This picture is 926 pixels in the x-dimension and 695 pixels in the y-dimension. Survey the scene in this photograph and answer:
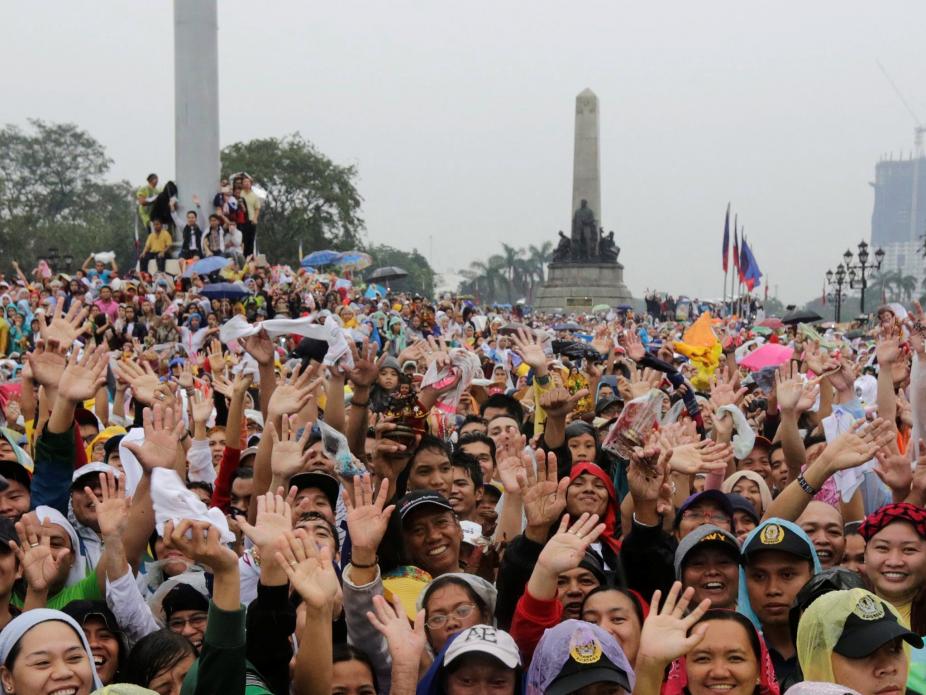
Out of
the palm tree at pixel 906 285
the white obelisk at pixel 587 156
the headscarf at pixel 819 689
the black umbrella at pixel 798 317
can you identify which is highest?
the white obelisk at pixel 587 156

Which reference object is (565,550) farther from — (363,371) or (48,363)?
(48,363)

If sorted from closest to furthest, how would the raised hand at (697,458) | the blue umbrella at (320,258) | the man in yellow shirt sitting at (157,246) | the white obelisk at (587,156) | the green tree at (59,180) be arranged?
the raised hand at (697,458), the man in yellow shirt sitting at (157,246), the blue umbrella at (320,258), the white obelisk at (587,156), the green tree at (59,180)

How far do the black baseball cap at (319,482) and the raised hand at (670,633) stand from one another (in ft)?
6.23

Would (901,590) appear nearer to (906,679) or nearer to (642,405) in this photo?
(906,679)

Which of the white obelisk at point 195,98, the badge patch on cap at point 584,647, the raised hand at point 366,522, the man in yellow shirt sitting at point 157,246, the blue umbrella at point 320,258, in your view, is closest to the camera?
the badge patch on cap at point 584,647

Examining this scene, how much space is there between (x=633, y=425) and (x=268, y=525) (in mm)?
2422

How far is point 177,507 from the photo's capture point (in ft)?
12.2

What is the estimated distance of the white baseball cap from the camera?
3.43m

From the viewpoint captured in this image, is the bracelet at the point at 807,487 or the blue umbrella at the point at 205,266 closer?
the bracelet at the point at 807,487

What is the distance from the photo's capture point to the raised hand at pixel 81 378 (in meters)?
5.04

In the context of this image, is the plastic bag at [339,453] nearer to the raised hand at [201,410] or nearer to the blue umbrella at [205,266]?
the raised hand at [201,410]

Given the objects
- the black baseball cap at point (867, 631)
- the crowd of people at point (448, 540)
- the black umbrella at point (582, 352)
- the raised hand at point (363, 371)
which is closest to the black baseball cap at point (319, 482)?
the crowd of people at point (448, 540)

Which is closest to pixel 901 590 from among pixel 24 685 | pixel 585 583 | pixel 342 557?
pixel 585 583

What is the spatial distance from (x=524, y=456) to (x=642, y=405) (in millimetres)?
982
